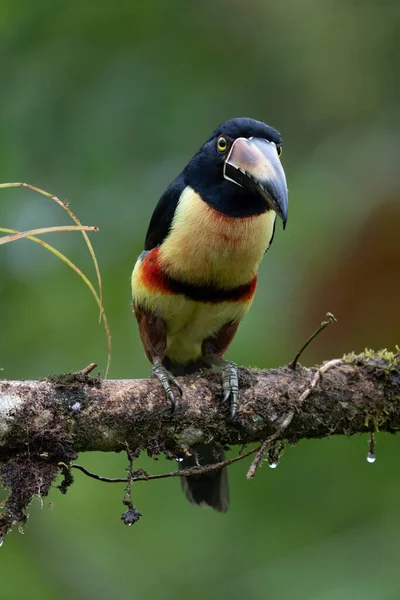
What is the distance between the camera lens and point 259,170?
3301 millimetres

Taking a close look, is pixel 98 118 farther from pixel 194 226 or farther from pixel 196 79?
pixel 194 226

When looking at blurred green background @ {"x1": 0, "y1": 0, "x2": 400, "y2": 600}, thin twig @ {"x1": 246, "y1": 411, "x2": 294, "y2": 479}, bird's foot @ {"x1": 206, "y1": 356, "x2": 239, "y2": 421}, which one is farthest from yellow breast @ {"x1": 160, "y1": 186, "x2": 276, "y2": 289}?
blurred green background @ {"x1": 0, "y1": 0, "x2": 400, "y2": 600}

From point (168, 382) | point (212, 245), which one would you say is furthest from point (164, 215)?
point (168, 382)

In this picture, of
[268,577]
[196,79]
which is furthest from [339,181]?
[268,577]

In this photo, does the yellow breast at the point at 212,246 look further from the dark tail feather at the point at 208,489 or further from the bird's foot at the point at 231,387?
the dark tail feather at the point at 208,489

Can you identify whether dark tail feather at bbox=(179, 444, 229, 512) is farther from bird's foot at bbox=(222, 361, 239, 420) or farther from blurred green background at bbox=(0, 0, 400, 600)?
blurred green background at bbox=(0, 0, 400, 600)

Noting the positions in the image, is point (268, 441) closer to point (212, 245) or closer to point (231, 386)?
point (231, 386)

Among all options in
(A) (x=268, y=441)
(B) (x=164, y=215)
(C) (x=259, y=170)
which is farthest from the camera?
(B) (x=164, y=215)

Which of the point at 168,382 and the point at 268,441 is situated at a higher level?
the point at 168,382

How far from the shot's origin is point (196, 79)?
589cm

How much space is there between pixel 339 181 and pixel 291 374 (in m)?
2.66

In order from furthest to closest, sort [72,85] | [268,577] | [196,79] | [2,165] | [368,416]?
[196,79]
[72,85]
[2,165]
[268,577]
[368,416]

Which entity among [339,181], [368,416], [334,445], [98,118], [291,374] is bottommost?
[368,416]

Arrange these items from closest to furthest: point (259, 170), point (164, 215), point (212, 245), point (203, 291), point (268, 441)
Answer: point (268, 441) < point (259, 170) < point (212, 245) < point (203, 291) < point (164, 215)
